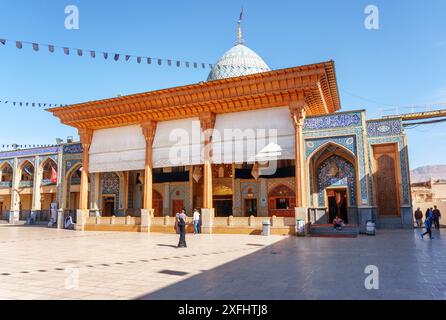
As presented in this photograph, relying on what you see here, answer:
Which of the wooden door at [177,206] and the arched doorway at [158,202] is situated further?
the arched doorway at [158,202]

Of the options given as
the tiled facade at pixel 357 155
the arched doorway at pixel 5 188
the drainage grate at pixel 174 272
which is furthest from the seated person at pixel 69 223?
the drainage grate at pixel 174 272

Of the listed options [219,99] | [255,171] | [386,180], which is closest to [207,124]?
[219,99]

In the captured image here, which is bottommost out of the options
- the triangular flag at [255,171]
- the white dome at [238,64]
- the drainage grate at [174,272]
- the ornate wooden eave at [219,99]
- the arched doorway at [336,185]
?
the drainage grate at [174,272]

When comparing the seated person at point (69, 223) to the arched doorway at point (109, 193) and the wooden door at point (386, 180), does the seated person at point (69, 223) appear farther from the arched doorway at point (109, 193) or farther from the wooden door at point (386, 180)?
the wooden door at point (386, 180)

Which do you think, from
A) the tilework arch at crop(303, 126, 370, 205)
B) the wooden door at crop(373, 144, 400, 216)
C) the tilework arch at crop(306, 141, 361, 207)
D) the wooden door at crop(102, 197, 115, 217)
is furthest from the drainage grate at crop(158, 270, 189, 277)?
the wooden door at crop(102, 197, 115, 217)

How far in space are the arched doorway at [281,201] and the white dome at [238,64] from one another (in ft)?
26.4

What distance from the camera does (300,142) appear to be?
1584cm

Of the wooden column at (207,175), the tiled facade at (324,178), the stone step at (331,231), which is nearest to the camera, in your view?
the stone step at (331,231)

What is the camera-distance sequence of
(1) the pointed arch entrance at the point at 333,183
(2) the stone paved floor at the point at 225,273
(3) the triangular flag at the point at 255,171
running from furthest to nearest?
(3) the triangular flag at the point at 255,171
(1) the pointed arch entrance at the point at 333,183
(2) the stone paved floor at the point at 225,273

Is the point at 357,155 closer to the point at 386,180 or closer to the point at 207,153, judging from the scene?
the point at 386,180

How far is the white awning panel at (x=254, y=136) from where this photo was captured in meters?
16.3

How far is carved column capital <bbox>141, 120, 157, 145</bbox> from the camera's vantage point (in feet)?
62.9
